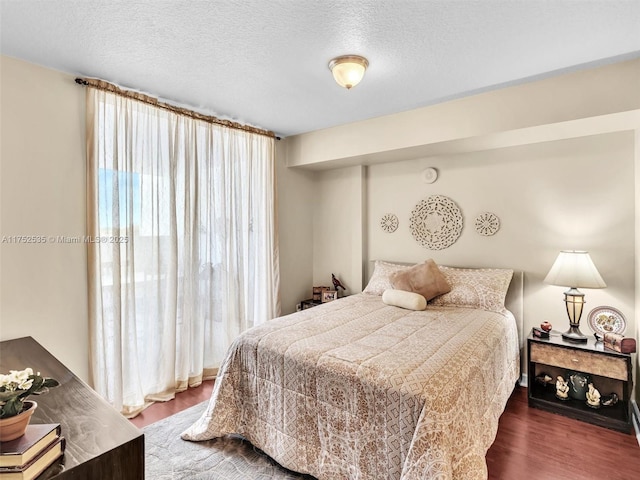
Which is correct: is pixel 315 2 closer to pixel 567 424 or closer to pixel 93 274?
pixel 93 274

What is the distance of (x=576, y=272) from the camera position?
2586 millimetres

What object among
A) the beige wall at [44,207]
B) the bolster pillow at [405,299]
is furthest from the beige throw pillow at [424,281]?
the beige wall at [44,207]

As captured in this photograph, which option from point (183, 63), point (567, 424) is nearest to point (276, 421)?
point (567, 424)

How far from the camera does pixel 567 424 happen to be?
2.51m

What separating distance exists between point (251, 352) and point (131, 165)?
1.79 metres

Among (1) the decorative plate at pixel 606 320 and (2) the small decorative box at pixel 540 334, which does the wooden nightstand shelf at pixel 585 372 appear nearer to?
(2) the small decorative box at pixel 540 334

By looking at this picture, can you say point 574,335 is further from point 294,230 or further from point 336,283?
point 294,230

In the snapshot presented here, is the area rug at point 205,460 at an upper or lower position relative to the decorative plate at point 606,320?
lower

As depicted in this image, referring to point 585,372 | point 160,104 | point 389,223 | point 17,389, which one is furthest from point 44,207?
point 585,372

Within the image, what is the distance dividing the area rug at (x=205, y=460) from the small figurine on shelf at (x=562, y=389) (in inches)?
84.9

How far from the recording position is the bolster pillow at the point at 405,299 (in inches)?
115

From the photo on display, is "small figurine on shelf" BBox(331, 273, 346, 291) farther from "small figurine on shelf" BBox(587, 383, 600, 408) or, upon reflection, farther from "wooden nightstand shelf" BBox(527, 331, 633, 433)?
"small figurine on shelf" BBox(587, 383, 600, 408)

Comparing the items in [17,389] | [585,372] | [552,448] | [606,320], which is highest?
[17,389]

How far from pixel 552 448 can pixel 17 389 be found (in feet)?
9.51
